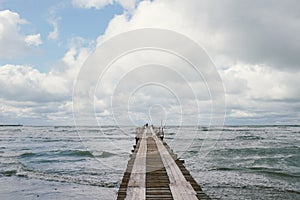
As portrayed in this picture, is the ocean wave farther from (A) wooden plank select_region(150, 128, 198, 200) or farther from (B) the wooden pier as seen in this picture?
(A) wooden plank select_region(150, 128, 198, 200)

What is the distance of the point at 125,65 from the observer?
16125mm

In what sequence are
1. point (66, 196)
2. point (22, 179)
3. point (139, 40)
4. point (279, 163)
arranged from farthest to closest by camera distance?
point (279, 163)
point (22, 179)
point (139, 40)
point (66, 196)

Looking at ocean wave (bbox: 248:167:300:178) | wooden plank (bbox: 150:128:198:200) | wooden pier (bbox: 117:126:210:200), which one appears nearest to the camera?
wooden plank (bbox: 150:128:198:200)

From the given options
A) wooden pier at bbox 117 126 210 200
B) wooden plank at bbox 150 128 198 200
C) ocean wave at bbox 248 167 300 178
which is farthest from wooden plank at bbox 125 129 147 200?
ocean wave at bbox 248 167 300 178

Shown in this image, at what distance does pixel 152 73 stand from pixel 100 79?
4.52 m

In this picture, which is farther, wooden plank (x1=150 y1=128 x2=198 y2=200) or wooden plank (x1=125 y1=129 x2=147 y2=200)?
wooden plank (x1=125 y1=129 x2=147 y2=200)

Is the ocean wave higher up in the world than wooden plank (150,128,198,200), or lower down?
lower down

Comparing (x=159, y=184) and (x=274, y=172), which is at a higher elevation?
(x=159, y=184)

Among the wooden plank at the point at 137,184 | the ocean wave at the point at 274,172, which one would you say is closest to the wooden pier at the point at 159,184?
the wooden plank at the point at 137,184

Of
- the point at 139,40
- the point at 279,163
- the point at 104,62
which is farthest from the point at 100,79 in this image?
the point at 279,163

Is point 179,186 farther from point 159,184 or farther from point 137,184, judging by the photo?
point 137,184

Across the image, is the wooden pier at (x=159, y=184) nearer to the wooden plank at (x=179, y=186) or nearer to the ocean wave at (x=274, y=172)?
the wooden plank at (x=179, y=186)

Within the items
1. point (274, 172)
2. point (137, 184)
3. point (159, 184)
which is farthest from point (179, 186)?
point (274, 172)

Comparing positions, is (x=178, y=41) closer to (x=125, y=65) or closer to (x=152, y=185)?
(x=125, y=65)
